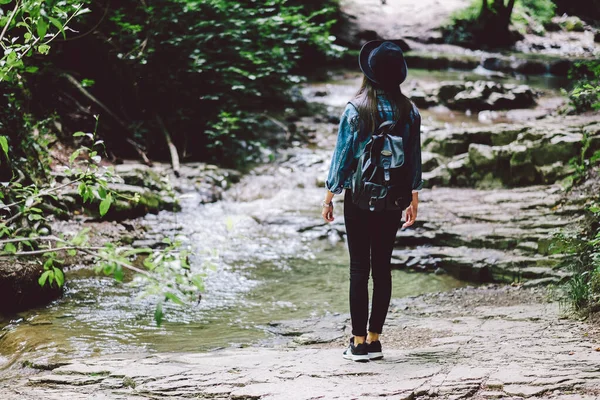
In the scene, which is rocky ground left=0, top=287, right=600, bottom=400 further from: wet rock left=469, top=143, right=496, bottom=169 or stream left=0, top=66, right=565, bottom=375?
wet rock left=469, top=143, right=496, bottom=169

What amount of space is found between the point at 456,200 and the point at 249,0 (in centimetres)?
686

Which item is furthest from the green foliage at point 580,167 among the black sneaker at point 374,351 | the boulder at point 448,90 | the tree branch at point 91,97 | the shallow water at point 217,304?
the tree branch at point 91,97

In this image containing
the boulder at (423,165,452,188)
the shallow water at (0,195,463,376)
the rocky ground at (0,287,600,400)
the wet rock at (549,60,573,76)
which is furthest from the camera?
the wet rock at (549,60,573,76)

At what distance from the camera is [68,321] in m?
5.68

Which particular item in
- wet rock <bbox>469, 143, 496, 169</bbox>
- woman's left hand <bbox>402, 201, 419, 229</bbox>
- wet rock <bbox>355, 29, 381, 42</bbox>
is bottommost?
wet rock <bbox>469, 143, 496, 169</bbox>

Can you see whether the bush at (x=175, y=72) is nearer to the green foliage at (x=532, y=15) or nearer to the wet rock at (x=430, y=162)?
the wet rock at (x=430, y=162)

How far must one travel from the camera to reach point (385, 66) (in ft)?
12.4

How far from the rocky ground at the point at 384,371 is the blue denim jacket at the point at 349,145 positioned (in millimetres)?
1169

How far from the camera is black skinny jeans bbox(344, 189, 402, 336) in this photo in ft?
12.6

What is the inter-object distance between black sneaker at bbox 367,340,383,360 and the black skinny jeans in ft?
0.30

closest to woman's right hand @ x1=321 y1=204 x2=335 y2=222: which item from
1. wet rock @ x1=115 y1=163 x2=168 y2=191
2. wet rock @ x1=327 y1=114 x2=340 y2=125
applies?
wet rock @ x1=115 y1=163 x2=168 y2=191

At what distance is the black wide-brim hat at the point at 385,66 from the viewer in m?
3.78

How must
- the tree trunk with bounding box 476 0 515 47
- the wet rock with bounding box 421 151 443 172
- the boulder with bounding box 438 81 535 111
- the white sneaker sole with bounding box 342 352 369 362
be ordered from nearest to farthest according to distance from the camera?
the white sneaker sole with bounding box 342 352 369 362, the wet rock with bounding box 421 151 443 172, the boulder with bounding box 438 81 535 111, the tree trunk with bounding box 476 0 515 47

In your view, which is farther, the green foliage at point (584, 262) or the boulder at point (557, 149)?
the boulder at point (557, 149)
